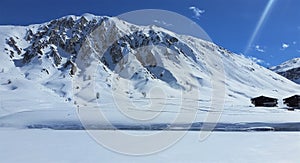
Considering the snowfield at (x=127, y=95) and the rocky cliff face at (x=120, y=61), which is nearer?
the snowfield at (x=127, y=95)

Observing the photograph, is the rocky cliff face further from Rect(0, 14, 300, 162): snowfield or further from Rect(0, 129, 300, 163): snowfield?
Rect(0, 129, 300, 163): snowfield

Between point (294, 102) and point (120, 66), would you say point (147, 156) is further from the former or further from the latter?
point (120, 66)

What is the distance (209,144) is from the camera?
15047mm

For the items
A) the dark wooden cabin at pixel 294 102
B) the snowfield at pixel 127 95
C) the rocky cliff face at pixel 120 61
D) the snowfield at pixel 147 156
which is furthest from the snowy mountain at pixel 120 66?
the snowfield at pixel 147 156

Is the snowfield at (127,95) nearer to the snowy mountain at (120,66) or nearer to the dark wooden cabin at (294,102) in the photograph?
the snowy mountain at (120,66)

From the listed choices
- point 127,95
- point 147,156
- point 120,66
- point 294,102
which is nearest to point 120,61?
point 120,66

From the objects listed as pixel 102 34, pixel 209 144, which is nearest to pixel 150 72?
pixel 102 34

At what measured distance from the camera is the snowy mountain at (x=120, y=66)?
193 ft

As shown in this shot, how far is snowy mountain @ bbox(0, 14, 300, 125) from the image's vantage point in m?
58.8

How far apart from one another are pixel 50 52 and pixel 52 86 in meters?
26.7

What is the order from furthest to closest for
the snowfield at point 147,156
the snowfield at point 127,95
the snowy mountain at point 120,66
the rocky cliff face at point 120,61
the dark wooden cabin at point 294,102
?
the rocky cliff face at point 120,61 < the snowy mountain at point 120,66 < the dark wooden cabin at point 294,102 < the snowfield at point 127,95 < the snowfield at point 147,156

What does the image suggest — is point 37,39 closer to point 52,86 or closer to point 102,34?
point 102,34

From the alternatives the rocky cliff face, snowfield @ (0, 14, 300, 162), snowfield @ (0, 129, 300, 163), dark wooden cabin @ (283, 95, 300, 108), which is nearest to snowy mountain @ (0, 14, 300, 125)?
→ the rocky cliff face

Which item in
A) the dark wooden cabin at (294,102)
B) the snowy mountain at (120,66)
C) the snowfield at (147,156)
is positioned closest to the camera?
the snowfield at (147,156)
